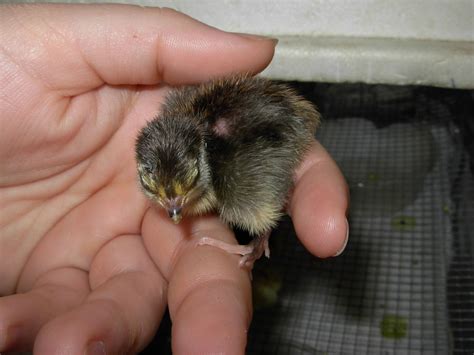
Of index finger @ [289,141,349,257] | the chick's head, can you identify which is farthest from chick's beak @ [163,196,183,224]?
index finger @ [289,141,349,257]

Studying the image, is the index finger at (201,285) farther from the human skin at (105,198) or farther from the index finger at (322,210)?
the index finger at (322,210)

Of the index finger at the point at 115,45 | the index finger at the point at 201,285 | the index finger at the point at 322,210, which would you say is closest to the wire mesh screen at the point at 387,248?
the index finger at the point at 201,285

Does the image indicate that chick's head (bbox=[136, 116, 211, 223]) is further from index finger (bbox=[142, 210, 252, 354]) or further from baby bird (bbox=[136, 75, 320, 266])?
index finger (bbox=[142, 210, 252, 354])

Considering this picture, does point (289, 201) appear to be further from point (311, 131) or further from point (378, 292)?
point (378, 292)

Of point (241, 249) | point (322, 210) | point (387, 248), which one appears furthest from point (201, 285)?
point (387, 248)

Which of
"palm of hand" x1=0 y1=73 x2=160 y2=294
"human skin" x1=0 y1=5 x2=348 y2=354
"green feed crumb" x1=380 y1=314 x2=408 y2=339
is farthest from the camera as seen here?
"green feed crumb" x1=380 y1=314 x2=408 y2=339

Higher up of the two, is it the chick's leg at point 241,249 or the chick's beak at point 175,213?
the chick's beak at point 175,213
